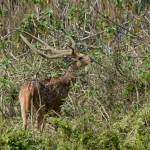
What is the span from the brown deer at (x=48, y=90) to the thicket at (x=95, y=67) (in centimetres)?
13

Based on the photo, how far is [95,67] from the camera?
358 inches

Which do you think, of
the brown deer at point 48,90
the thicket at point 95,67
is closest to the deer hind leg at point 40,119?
the brown deer at point 48,90

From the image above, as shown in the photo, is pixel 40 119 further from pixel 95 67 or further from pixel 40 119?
pixel 95 67

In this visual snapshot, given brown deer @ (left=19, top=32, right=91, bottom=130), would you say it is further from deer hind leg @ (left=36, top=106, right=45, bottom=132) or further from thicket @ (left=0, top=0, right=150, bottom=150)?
thicket @ (left=0, top=0, right=150, bottom=150)

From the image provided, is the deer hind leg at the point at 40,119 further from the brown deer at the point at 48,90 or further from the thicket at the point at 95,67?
the thicket at the point at 95,67

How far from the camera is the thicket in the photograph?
7.17 m

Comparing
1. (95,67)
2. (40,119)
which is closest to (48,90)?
(40,119)

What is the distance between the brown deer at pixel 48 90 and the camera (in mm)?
8086

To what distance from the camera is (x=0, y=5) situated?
11.3m

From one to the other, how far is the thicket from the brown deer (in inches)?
5.2

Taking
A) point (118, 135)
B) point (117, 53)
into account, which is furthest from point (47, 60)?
point (118, 135)

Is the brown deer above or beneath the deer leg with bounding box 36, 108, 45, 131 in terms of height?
above

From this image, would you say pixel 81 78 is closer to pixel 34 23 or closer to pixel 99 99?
pixel 99 99

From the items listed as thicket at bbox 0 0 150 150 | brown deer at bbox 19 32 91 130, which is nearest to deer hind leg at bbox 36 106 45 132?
brown deer at bbox 19 32 91 130
